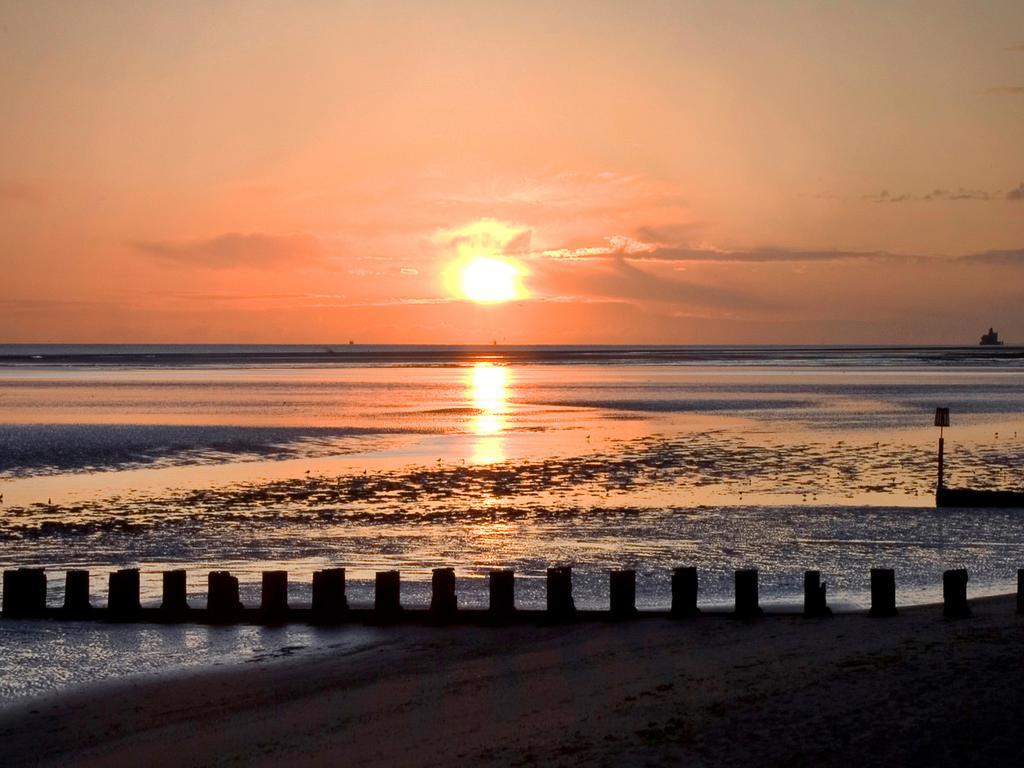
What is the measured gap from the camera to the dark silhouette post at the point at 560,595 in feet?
44.0

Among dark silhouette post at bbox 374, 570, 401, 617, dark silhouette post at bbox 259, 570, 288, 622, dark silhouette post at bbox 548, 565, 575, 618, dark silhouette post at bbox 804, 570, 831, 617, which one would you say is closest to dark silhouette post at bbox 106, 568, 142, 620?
dark silhouette post at bbox 259, 570, 288, 622

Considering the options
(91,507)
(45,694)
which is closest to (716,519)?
(91,507)

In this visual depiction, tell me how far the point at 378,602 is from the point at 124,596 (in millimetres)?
2934

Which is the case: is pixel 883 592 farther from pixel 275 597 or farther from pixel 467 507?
pixel 467 507

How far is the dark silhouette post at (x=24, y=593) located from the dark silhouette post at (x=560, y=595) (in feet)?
19.1

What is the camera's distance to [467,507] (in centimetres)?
2436

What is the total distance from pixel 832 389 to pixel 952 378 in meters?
26.5

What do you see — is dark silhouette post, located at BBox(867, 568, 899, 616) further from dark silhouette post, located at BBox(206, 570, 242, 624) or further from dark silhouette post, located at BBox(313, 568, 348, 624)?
dark silhouette post, located at BBox(206, 570, 242, 624)

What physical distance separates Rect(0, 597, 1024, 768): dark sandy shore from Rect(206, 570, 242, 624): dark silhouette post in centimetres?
200

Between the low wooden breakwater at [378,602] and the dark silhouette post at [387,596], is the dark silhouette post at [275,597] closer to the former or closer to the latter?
the low wooden breakwater at [378,602]

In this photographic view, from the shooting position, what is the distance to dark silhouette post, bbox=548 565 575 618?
44.0 feet

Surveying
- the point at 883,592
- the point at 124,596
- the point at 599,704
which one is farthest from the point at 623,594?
the point at 124,596

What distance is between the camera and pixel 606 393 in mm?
75312

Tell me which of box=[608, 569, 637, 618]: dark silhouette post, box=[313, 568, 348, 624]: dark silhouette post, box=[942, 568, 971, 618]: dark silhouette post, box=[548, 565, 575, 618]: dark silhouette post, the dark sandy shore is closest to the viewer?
the dark sandy shore
